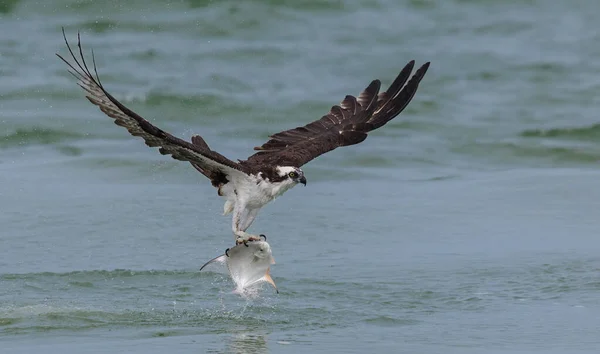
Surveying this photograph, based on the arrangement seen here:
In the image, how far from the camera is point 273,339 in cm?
935

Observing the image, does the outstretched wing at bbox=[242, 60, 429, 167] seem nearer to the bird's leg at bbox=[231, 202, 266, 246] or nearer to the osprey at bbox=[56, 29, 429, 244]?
the osprey at bbox=[56, 29, 429, 244]

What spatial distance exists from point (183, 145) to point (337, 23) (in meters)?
16.5

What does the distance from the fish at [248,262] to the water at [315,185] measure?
0.36 m

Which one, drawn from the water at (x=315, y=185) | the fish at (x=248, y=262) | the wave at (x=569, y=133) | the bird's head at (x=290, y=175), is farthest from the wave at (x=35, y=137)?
the fish at (x=248, y=262)

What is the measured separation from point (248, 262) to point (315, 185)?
18.8 ft

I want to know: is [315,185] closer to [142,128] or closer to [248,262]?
[248,262]

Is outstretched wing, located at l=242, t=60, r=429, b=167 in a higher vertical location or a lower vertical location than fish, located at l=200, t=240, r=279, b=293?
higher

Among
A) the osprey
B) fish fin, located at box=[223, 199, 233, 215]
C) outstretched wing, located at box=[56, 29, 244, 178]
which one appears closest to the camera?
outstretched wing, located at box=[56, 29, 244, 178]

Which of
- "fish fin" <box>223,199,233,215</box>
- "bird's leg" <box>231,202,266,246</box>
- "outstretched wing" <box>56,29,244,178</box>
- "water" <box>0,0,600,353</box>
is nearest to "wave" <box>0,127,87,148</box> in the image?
"water" <box>0,0,600,353</box>

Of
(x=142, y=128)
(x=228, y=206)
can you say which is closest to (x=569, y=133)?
(x=228, y=206)

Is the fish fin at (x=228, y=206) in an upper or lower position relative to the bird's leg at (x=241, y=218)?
upper

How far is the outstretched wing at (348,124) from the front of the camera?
11336 millimetres

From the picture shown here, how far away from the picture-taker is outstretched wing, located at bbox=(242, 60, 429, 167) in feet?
37.2

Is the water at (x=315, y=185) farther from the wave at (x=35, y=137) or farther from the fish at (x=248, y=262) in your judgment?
the fish at (x=248, y=262)
